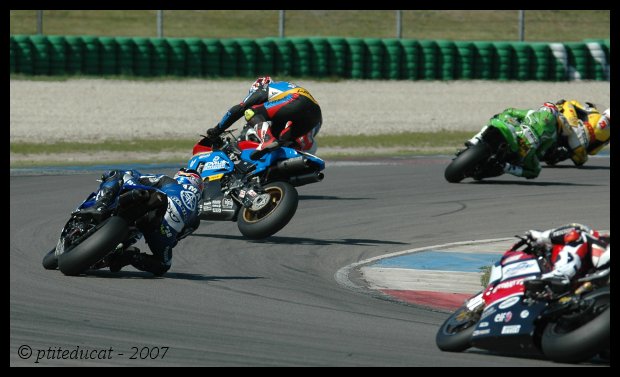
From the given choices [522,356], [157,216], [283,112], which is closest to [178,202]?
[157,216]

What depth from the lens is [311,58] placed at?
34156 mm

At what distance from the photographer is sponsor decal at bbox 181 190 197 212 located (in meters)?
11.2

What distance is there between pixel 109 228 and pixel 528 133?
10058 millimetres

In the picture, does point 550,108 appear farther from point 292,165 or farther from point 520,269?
point 520,269

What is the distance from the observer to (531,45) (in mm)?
35875

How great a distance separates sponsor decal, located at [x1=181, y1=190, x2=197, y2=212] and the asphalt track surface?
0.64 meters

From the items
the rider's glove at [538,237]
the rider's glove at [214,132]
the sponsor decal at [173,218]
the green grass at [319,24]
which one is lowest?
the sponsor decal at [173,218]

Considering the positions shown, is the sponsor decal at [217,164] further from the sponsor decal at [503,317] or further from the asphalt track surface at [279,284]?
the sponsor decal at [503,317]

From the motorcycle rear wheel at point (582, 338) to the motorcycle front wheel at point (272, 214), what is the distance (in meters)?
5.87

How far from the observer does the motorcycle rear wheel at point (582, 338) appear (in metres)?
7.00

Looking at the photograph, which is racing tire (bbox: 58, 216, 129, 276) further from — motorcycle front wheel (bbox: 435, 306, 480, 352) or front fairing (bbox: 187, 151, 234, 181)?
front fairing (bbox: 187, 151, 234, 181)

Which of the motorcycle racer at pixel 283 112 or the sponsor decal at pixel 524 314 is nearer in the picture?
the sponsor decal at pixel 524 314

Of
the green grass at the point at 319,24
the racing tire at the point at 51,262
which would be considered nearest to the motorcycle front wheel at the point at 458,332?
the racing tire at the point at 51,262
